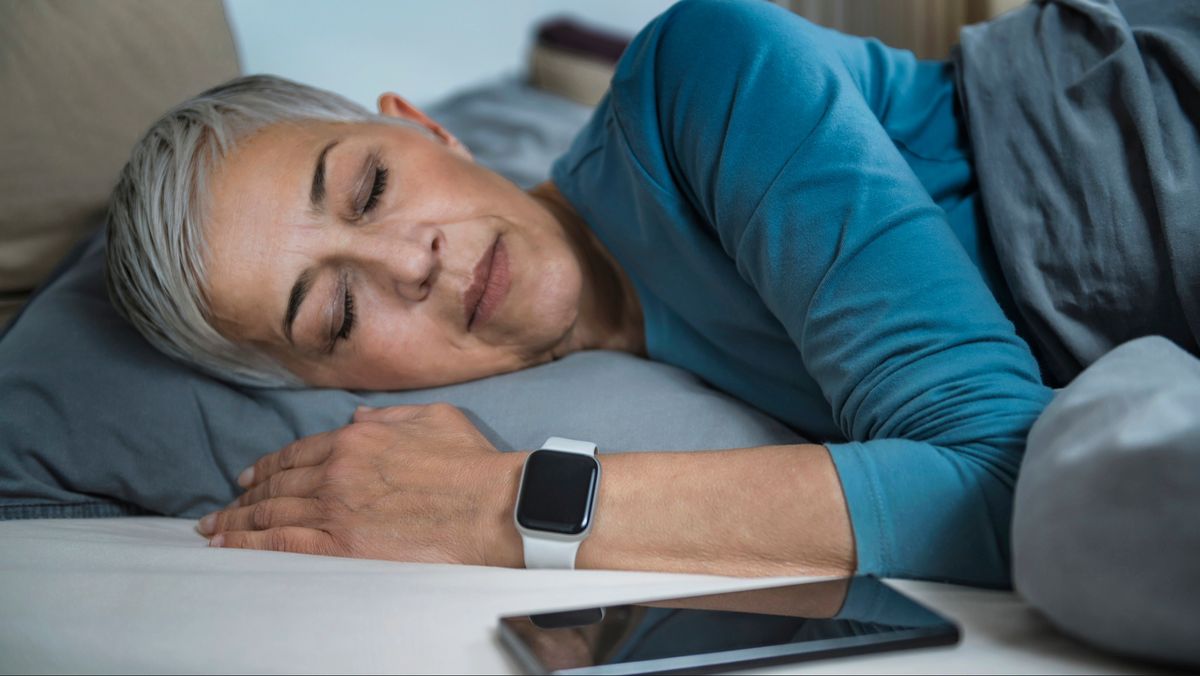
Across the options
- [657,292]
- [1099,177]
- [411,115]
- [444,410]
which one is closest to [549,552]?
[444,410]

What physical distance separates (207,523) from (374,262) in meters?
0.34

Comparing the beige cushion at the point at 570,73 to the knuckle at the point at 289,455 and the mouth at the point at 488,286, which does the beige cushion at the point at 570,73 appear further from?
the knuckle at the point at 289,455

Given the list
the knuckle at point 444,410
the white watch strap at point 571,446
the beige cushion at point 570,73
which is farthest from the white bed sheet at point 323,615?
the beige cushion at point 570,73

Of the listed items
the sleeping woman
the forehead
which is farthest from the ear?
the forehead

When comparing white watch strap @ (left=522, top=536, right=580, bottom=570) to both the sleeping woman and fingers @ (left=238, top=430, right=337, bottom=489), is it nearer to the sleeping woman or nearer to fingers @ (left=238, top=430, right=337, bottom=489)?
the sleeping woman

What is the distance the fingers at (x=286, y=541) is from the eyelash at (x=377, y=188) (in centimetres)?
37

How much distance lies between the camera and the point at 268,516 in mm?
1058

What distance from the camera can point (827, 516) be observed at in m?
0.80

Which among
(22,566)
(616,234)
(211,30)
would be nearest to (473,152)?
(211,30)

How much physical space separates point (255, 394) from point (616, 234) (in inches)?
19.7

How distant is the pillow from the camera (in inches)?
44.1

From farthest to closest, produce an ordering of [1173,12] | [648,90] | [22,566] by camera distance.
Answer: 1. [648,90]
2. [1173,12]
3. [22,566]

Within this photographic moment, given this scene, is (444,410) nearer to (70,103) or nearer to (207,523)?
(207,523)

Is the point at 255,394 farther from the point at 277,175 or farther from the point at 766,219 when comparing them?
the point at 766,219
